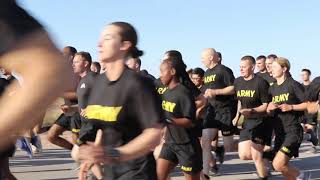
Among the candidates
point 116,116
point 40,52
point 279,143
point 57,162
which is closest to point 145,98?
point 116,116

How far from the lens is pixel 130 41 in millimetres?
3541

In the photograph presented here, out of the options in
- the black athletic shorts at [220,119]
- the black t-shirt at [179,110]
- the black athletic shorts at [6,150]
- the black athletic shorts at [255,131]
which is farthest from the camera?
the black athletic shorts at [220,119]

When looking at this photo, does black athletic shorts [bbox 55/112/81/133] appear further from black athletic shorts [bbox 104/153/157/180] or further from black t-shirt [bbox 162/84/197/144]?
black athletic shorts [bbox 104/153/157/180]

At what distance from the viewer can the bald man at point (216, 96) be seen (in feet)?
32.3

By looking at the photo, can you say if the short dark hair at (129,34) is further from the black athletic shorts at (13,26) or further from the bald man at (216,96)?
the bald man at (216,96)

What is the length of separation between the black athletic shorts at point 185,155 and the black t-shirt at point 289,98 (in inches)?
84.7

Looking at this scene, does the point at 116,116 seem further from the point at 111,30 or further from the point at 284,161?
the point at 284,161

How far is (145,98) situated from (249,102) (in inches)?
232

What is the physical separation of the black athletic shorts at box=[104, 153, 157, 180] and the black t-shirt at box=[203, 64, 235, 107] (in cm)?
638

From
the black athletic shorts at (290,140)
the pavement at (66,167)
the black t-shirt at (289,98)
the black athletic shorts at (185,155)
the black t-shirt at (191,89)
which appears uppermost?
the black t-shirt at (191,89)

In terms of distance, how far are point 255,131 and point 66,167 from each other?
13.1 ft

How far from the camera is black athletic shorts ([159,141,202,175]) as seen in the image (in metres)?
6.48

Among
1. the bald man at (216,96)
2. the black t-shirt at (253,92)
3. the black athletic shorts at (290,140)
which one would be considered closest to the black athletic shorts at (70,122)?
the bald man at (216,96)

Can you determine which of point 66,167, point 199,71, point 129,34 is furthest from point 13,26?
point 66,167
